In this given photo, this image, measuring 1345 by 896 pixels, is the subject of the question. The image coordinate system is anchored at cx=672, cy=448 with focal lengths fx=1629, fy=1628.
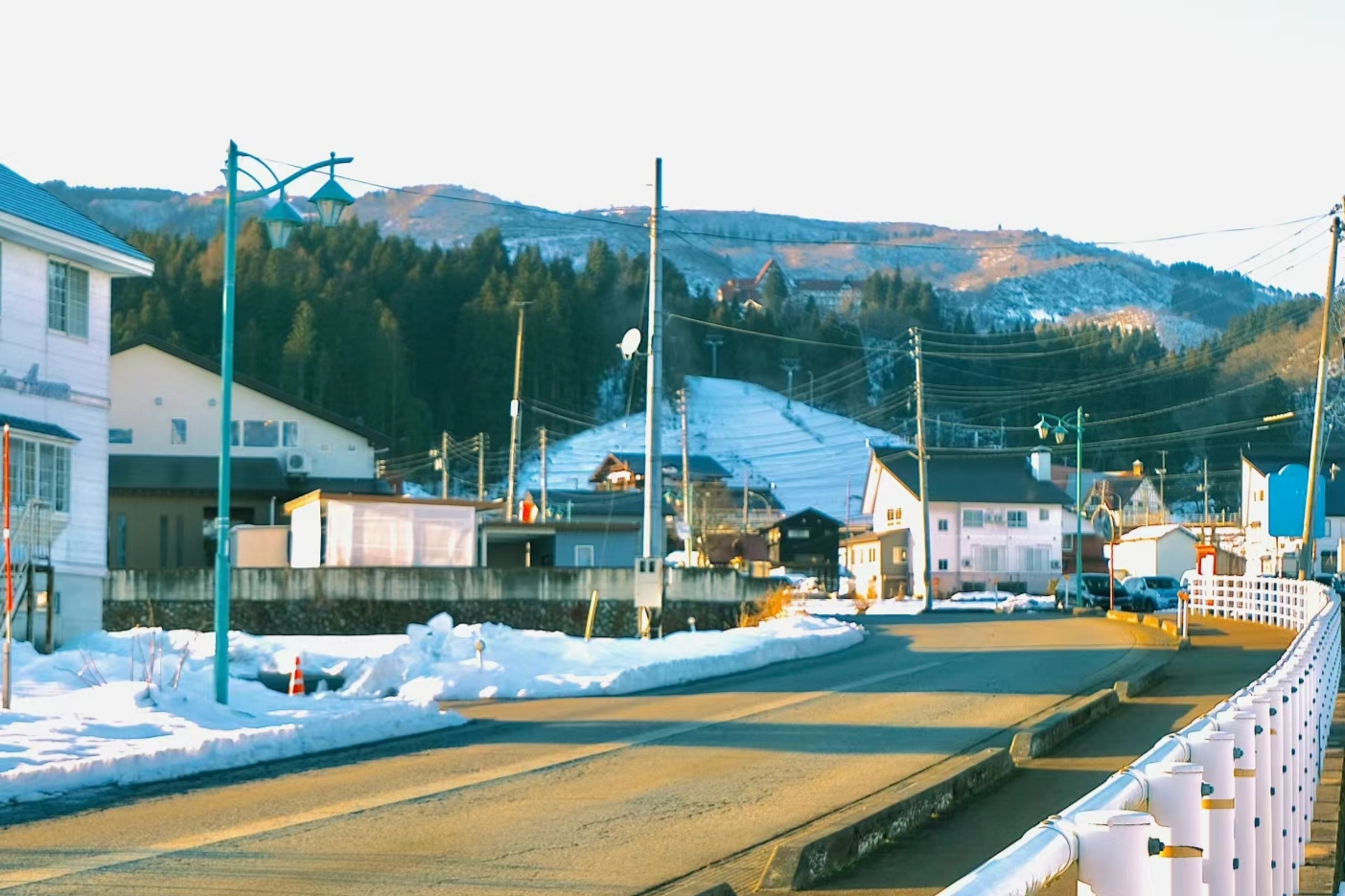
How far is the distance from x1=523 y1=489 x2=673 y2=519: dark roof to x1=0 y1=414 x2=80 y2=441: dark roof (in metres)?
52.0

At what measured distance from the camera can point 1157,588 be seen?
59031mm

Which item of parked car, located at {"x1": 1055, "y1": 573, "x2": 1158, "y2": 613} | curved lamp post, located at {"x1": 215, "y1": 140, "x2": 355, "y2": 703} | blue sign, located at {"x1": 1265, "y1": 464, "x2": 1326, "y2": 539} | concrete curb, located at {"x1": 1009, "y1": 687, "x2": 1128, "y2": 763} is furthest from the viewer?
parked car, located at {"x1": 1055, "y1": 573, "x2": 1158, "y2": 613}

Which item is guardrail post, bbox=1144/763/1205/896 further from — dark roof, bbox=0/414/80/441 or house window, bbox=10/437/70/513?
house window, bbox=10/437/70/513

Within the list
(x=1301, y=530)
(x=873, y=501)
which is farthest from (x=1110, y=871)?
(x=873, y=501)

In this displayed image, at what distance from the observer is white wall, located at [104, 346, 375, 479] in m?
63.4

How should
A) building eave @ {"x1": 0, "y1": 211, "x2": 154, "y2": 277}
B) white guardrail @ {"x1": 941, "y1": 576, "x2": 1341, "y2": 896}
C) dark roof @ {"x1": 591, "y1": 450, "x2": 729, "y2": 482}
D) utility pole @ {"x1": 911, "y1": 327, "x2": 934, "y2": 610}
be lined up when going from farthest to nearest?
dark roof @ {"x1": 591, "y1": 450, "x2": 729, "y2": 482}, utility pole @ {"x1": 911, "y1": 327, "x2": 934, "y2": 610}, building eave @ {"x1": 0, "y1": 211, "x2": 154, "y2": 277}, white guardrail @ {"x1": 941, "y1": 576, "x2": 1341, "y2": 896}

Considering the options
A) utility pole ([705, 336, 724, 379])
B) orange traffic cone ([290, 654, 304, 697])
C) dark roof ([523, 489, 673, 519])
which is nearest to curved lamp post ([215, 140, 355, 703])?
orange traffic cone ([290, 654, 304, 697])

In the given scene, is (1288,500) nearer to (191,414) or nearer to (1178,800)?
(191,414)

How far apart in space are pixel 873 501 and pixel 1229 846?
9727 cm

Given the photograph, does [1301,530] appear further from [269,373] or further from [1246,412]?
[1246,412]

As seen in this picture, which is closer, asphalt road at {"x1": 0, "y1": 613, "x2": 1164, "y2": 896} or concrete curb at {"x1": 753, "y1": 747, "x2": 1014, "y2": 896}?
concrete curb at {"x1": 753, "y1": 747, "x2": 1014, "y2": 896}

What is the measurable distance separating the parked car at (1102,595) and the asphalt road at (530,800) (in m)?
35.2

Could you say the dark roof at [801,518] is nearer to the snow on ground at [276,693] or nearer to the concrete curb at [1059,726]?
the snow on ground at [276,693]

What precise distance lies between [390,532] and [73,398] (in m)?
15.5
